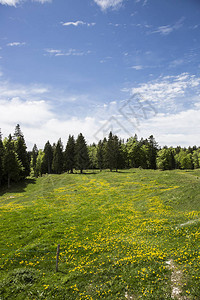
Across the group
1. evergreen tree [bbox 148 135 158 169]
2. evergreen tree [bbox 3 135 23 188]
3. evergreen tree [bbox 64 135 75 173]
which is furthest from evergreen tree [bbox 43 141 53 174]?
evergreen tree [bbox 148 135 158 169]

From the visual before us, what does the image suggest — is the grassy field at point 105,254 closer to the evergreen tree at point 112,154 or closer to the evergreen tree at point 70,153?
the evergreen tree at point 112,154

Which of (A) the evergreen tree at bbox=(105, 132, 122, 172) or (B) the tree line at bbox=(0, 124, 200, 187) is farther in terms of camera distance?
(A) the evergreen tree at bbox=(105, 132, 122, 172)

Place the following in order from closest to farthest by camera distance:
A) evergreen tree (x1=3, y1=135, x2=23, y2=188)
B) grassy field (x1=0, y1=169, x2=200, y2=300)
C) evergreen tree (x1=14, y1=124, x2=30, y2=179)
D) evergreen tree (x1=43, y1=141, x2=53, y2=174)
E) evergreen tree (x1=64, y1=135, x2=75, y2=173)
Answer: grassy field (x1=0, y1=169, x2=200, y2=300)
evergreen tree (x1=3, y1=135, x2=23, y2=188)
evergreen tree (x1=14, y1=124, x2=30, y2=179)
evergreen tree (x1=64, y1=135, x2=75, y2=173)
evergreen tree (x1=43, y1=141, x2=53, y2=174)

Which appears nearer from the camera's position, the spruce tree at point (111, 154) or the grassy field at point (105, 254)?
the grassy field at point (105, 254)

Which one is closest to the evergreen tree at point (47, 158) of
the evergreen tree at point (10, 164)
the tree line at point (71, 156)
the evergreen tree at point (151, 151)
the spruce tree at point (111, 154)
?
the tree line at point (71, 156)

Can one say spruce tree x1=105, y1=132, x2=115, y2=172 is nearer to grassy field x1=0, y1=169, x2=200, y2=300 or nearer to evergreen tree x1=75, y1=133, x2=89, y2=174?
evergreen tree x1=75, y1=133, x2=89, y2=174

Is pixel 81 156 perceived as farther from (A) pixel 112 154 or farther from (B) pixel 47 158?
(B) pixel 47 158

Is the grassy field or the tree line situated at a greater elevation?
the tree line

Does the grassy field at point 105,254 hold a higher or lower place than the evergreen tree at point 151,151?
lower

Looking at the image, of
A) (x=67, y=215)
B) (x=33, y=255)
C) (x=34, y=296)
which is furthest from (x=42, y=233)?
(x=34, y=296)

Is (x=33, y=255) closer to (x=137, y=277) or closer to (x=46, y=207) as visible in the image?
(x=137, y=277)

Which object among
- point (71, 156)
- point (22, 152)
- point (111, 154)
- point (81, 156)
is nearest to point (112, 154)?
point (111, 154)

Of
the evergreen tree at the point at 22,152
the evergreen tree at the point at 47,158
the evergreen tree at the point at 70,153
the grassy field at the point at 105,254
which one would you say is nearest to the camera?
the grassy field at the point at 105,254

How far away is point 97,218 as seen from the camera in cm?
2359
